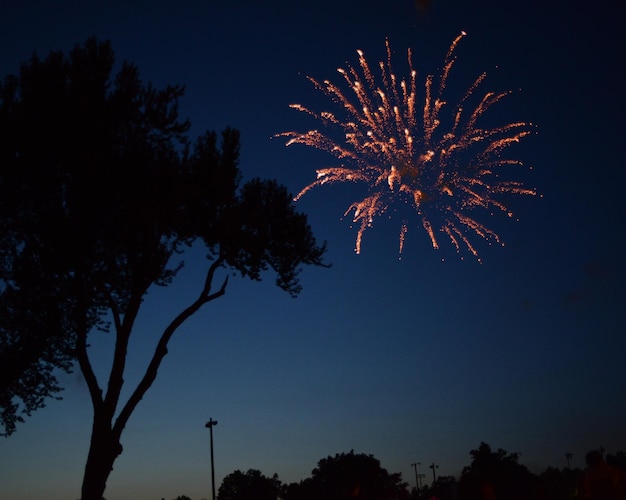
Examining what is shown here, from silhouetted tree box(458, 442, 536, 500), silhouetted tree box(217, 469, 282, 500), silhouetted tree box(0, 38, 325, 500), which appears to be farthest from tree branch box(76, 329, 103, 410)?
silhouetted tree box(217, 469, 282, 500)

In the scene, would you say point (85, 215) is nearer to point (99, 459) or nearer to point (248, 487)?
point (99, 459)

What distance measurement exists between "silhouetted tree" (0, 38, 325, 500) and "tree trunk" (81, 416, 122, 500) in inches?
0.9

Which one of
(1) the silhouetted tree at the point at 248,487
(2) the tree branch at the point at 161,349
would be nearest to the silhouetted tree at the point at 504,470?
(2) the tree branch at the point at 161,349

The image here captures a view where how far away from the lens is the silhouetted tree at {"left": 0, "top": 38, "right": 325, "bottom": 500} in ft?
52.4

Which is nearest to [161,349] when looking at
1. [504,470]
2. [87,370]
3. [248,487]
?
[87,370]

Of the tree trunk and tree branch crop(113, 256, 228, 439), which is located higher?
tree branch crop(113, 256, 228, 439)

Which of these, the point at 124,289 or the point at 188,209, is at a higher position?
the point at 188,209

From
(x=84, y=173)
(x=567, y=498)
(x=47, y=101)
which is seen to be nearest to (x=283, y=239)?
(x=84, y=173)

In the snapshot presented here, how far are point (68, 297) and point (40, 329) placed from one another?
114cm

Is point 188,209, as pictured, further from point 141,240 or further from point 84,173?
point 84,173

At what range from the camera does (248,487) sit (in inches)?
3285

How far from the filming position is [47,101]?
16.0 meters

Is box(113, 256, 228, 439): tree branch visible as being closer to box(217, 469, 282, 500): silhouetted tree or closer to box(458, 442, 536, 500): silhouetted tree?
box(458, 442, 536, 500): silhouetted tree

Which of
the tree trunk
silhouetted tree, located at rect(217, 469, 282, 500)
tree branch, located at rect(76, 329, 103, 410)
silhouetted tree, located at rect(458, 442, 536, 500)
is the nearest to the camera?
the tree trunk
